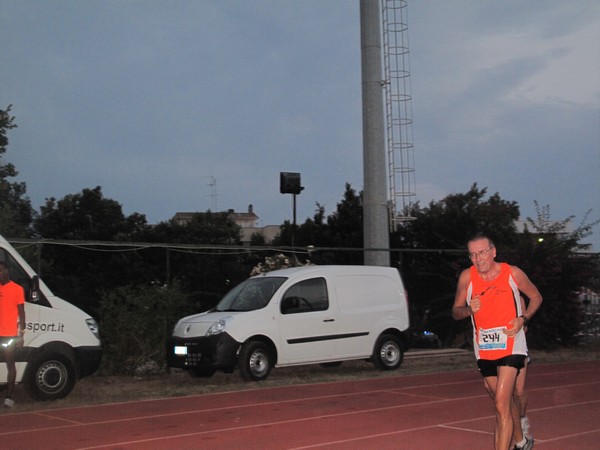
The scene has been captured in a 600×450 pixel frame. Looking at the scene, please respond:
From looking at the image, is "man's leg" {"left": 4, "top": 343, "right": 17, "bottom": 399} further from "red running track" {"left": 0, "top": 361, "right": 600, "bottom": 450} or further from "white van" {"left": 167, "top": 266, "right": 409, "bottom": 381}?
"white van" {"left": 167, "top": 266, "right": 409, "bottom": 381}

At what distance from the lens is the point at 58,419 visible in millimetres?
10461

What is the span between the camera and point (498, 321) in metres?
6.77

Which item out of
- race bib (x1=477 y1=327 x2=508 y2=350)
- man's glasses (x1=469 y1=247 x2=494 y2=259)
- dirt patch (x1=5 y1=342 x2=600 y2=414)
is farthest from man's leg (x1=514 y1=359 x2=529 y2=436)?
dirt patch (x1=5 y1=342 x2=600 y2=414)

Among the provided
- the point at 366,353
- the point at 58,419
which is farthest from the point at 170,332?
the point at 58,419

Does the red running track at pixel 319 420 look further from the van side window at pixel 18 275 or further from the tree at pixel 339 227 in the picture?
the tree at pixel 339 227

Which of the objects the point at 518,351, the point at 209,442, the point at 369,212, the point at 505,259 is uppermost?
the point at 369,212

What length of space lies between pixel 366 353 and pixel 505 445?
9.08m

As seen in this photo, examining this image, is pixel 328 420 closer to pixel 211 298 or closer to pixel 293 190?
pixel 293 190

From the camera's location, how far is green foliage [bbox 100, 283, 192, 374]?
50.0 ft

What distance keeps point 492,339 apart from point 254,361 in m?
7.75

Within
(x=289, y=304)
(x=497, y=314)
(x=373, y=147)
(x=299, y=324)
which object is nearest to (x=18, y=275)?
(x=289, y=304)

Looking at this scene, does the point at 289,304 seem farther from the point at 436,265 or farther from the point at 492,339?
the point at 436,265

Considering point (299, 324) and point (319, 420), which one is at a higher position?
point (299, 324)

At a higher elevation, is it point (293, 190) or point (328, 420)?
point (293, 190)
